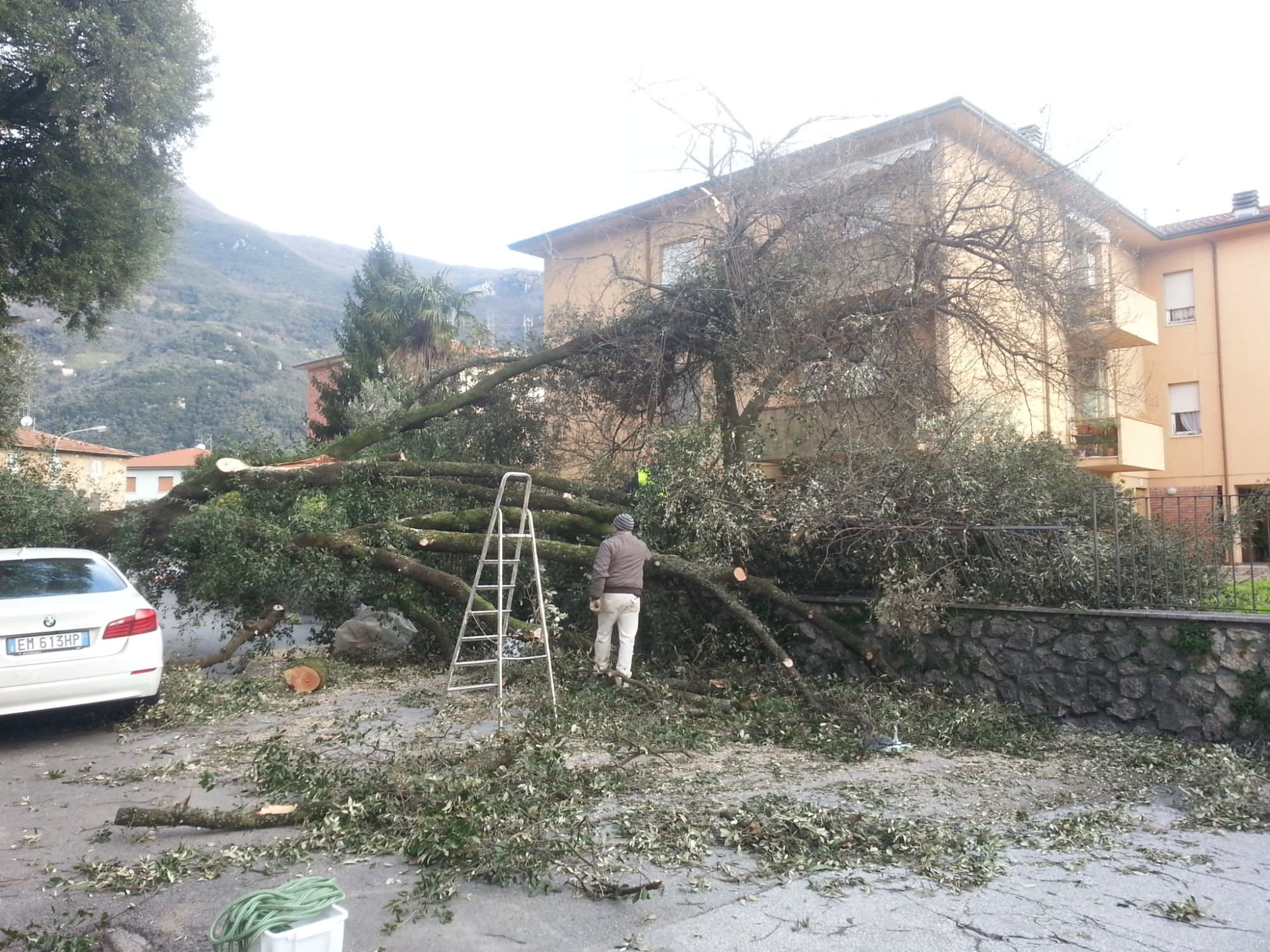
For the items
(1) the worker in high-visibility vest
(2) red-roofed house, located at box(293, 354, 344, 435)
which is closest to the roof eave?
(1) the worker in high-visibility vest

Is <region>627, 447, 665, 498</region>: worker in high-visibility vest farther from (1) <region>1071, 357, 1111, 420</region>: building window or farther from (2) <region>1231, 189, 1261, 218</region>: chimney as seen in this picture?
(2) <region>1231, 189, 1261, 218</region>: chimney

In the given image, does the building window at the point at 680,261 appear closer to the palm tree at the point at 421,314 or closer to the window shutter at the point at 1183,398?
the palm tree at the point at 421,314

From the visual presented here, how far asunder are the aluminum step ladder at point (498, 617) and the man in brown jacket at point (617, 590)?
54 cm

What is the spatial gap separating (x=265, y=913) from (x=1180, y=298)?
26.3m

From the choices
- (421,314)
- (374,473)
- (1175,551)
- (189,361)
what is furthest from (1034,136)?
(189,361)

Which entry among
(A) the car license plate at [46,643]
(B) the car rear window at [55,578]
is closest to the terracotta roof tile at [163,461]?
(B) the car rear window at [55,578]

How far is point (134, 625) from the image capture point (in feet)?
23.1

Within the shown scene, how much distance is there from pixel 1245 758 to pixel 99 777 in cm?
772

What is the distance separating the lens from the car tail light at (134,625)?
692 centimetres

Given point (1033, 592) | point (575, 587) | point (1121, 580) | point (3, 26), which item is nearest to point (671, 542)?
point (575, 587)

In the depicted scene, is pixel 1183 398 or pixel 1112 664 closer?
pixel 1112 664

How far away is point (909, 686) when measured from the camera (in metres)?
8.48

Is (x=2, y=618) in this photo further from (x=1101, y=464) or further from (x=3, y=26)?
(x=1101, y=464)

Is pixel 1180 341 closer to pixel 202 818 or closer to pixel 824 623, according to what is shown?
pixel 824 623
